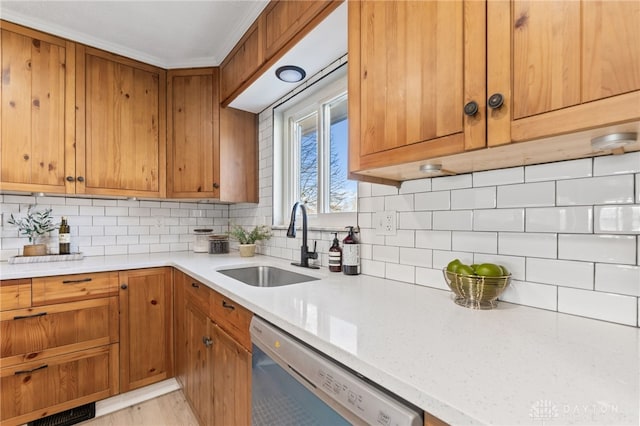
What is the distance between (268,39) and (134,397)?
236 centimetres

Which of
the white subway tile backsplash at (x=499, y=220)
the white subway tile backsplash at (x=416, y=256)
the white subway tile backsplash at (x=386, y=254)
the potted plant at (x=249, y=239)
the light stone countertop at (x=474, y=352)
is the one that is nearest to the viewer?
the light stone countertop at (x=474, y=352)

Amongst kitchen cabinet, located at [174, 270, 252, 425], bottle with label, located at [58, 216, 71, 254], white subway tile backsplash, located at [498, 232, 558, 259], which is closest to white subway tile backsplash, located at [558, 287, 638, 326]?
white subway tile backsplash, located at [498, 232, 558, 259]

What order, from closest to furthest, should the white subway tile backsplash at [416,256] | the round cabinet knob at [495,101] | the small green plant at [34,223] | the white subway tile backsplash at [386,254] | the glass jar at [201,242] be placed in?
the round cabinet knob at [495,101] < the white subway tile backsplash at [416,256] < the white subway tile backsplash at [386,254] < the small green plant at [34,223] < the glass jar at [201,242]

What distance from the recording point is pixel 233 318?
124 centimetres

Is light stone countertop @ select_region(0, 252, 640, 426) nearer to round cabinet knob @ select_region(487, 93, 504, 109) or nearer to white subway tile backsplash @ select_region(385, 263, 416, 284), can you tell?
white subway tile backsplash @ select_region(385, 263, 416, 284)

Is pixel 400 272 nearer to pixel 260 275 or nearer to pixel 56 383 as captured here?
pixel 260 275

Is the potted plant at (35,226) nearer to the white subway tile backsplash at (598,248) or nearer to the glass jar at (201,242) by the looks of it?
the glass jar at (201,242)

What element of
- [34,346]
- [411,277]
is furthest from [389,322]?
[34,346]

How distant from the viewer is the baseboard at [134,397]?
1.88m

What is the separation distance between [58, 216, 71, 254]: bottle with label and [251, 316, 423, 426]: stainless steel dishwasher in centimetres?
184

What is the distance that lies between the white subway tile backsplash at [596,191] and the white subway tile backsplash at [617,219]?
0.8 inches

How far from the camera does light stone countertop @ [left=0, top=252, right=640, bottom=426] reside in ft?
1.50

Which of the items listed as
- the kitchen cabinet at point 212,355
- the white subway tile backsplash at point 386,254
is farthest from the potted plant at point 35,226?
the white subway tile backsplash at point 386,254

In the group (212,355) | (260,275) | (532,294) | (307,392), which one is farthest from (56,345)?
(532,294)
